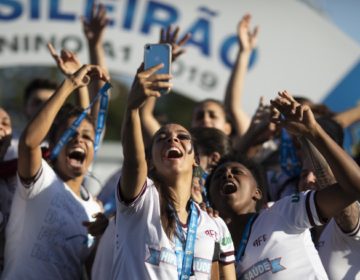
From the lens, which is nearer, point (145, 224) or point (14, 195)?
point (145, 224)

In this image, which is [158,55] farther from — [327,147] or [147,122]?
[147,122]

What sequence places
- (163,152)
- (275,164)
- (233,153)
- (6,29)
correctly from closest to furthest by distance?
(163,152) → (233,153) → (275,164) → (6,29)

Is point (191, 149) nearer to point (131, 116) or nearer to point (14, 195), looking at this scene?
point (131, 116)

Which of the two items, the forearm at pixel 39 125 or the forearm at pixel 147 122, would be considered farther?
the forearm at pixel 147 122

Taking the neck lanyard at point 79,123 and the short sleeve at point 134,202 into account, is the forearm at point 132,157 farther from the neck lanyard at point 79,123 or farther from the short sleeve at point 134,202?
the neck lanyard at point 79,123

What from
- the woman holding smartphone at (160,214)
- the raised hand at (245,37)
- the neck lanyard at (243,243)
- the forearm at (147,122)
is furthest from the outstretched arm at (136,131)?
the raised hand at (245,37)

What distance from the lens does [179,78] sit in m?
7.46

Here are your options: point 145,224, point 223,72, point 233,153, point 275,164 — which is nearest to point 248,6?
point 223,72

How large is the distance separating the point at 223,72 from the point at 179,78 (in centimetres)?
39

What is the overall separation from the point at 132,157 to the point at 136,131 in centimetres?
12

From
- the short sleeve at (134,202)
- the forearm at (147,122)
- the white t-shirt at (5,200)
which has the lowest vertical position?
the white t-shirt at (5,200)

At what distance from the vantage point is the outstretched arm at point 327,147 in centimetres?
380

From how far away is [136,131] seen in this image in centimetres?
359

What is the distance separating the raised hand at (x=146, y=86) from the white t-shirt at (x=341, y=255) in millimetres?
1309
